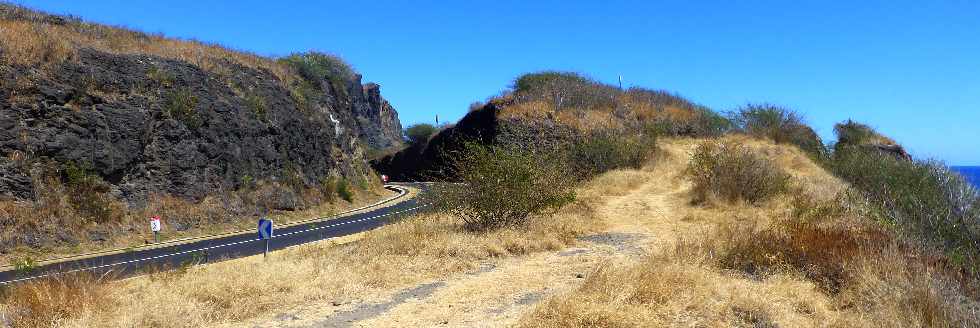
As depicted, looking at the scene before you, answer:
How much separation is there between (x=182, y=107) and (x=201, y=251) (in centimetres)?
1082

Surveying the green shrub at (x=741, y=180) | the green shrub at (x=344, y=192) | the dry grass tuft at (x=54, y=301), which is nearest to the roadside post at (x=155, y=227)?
the dry grass tuft at (x=54, y=301)

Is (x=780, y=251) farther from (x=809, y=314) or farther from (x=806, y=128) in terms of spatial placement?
(x=806, y=128)

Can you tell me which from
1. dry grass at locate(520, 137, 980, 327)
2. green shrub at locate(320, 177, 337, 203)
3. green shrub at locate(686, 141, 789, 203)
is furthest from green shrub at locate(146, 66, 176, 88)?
dry grass at locate(520, 137, 980, 327)

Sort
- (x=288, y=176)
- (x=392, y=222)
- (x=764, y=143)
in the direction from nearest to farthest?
1. (x=392, y=222)
2. (x=288, y=176)
3. (x=764, y=143)

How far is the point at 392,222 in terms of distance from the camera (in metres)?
16.0

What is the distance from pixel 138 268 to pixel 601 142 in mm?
23481

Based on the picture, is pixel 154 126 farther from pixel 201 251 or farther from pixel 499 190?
pixel 499 190

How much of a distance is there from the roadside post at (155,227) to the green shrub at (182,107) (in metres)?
5.89

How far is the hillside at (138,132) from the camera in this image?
19.8m

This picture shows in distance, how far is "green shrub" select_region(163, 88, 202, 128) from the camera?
25.5m

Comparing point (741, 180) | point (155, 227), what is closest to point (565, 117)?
point (741, 180)

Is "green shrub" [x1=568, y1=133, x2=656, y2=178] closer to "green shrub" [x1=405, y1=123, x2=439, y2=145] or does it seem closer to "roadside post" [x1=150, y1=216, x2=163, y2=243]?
"roadside post" [x1=150, y1=216, x2=163, y2=243]

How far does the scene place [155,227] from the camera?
19781 millimetres

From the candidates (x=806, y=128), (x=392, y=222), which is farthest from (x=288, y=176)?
(x=806, y=128)
